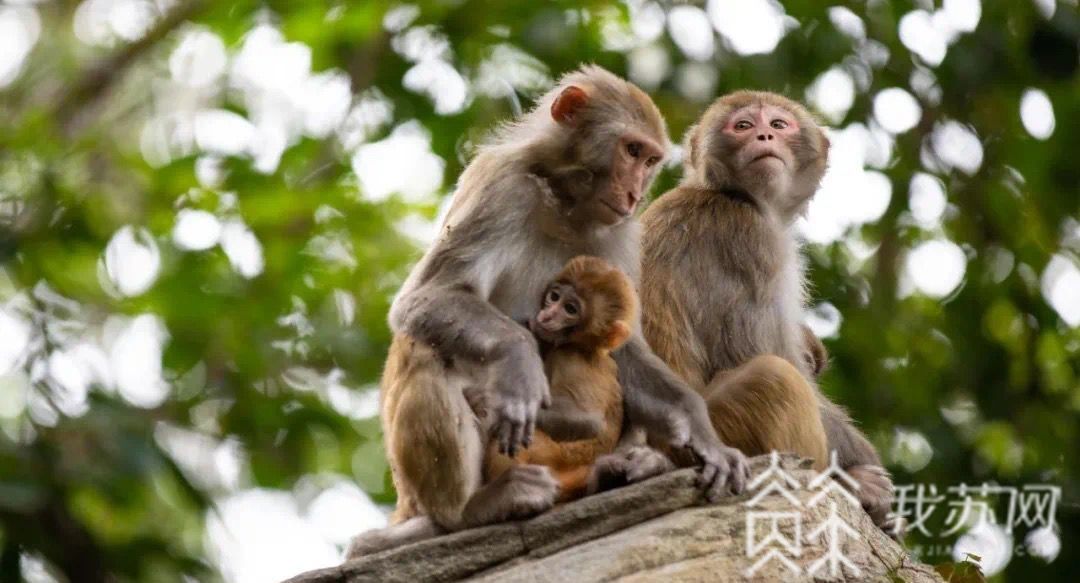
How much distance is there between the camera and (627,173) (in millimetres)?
6605

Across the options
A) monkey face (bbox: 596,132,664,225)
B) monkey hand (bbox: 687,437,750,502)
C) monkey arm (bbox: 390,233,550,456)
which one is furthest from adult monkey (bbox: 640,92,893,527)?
monkey arm (bbox: 390,233,550,456)

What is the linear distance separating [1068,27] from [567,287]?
5.71 metres

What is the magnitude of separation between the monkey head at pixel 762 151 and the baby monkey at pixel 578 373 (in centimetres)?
134

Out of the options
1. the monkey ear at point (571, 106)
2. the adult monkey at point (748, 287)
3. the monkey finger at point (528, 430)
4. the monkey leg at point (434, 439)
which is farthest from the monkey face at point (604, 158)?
the monkey finger at point (528, 430)

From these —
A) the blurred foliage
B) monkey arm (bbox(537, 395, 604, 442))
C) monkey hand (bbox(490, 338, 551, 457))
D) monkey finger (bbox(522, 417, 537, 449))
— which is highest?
monkey hand (bbox(490, 338, 551, 457))

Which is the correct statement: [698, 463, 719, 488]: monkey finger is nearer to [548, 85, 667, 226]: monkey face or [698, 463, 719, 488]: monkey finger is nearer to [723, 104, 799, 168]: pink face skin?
[548, 85, 667, 226]: monkey face

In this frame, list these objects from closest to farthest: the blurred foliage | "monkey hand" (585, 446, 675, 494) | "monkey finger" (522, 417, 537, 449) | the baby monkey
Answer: "monkey finger" (522, 417, 537, 449) → "monkey hand" (585, 446, 675, 494) → the baby monkey → the blurred foliage

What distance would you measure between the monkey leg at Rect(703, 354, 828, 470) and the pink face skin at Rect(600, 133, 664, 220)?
92 cm

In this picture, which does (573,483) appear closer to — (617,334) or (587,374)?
(587,374)

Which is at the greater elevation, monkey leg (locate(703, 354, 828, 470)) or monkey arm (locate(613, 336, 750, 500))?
monkey arm (locate(613, 336, 750, 500))

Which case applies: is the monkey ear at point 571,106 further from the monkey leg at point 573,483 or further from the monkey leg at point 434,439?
the monkey leg at point 573,483

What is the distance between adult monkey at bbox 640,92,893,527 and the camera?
676 centimetres

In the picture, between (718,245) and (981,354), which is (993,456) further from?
(718,245)

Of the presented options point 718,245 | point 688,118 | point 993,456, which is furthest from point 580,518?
point 993,456
